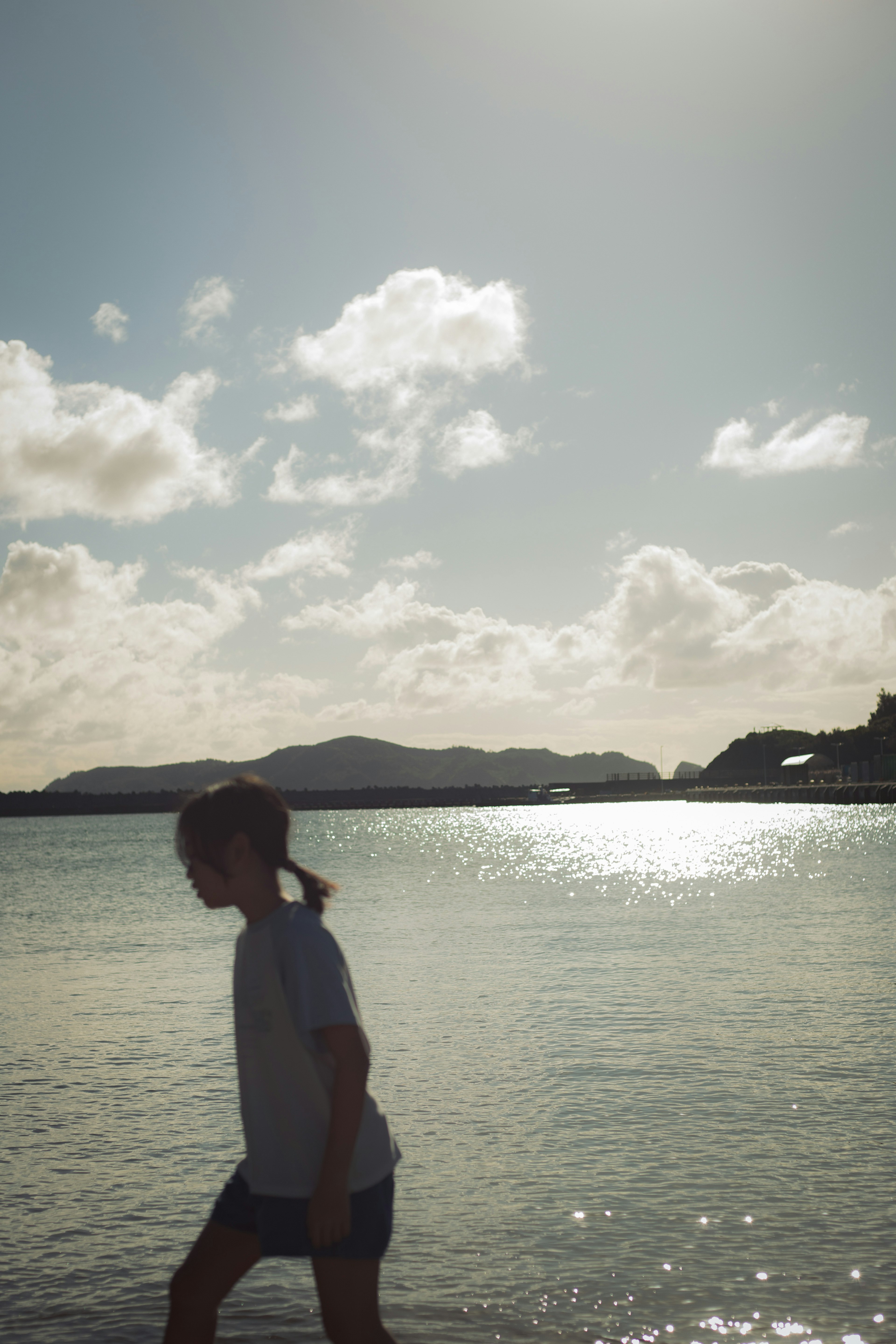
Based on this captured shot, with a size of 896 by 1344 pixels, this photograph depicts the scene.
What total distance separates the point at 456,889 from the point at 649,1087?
95.6 feet

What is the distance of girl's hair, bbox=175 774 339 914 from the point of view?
2.98m

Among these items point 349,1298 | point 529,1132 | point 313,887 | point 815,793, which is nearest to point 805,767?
point 815,793

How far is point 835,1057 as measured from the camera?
10320 millimetres

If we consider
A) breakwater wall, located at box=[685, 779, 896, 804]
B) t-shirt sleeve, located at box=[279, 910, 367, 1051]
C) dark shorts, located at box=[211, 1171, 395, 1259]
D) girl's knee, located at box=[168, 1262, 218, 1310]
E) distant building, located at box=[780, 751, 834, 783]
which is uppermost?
t-shirt sleeve, located at box=[279, 910, 367, 1051]

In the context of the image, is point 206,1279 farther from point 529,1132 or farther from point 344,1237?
point 529,1132

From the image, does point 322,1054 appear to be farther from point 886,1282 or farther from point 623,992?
point 623,992

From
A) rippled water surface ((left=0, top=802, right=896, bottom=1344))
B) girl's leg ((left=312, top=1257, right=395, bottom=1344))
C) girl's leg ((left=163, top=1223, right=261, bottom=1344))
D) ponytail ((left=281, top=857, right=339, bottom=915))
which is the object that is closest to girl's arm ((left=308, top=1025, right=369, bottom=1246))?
girl's leg ((left=312, top=1257, right=395, bottom=1344))

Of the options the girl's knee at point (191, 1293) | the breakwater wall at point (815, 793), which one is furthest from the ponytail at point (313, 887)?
the breakwater wall at point (815, 793)

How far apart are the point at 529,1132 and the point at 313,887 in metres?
6.12

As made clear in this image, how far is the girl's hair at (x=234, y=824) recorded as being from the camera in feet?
9.77

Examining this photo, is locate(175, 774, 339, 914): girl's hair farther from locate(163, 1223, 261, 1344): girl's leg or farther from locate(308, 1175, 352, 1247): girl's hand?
locate(163, 1223, 261, 1344): girl's leg

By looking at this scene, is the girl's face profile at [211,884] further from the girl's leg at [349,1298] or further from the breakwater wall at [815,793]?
the breakwater wall at [815,793]

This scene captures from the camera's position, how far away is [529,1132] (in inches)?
330

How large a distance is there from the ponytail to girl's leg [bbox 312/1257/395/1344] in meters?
0.94
